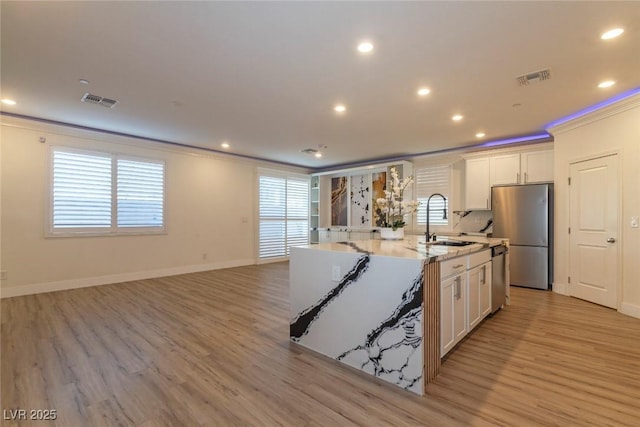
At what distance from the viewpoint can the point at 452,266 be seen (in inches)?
98.7

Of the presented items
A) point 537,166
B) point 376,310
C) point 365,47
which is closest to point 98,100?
point 365,47

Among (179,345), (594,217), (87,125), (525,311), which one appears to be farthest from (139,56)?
(594,217)

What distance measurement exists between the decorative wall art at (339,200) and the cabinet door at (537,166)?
4.21 meters

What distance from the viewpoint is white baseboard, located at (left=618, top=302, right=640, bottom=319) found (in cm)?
363

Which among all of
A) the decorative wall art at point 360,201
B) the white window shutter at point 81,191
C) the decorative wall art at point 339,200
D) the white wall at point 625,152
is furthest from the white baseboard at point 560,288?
the white window shutter at point 81,191

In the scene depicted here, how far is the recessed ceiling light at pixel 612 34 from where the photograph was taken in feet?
7.74

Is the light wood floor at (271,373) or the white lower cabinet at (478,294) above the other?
the white lower cabinet at (478,294)

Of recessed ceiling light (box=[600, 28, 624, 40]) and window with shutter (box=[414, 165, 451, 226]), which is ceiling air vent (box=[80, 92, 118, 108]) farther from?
window with shutter (box=[414, 165, 451, 226])

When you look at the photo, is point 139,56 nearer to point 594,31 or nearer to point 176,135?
point 176,135

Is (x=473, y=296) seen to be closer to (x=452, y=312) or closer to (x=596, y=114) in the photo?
(x=452, y=312)

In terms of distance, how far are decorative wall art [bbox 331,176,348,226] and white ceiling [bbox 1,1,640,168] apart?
3.61 metres

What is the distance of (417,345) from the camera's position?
2.06 metres

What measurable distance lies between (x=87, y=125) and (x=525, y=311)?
718 cm

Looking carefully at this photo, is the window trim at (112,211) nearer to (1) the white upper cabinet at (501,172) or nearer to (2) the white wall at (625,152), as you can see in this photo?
(1) the white upper cabinet at (501,172)
